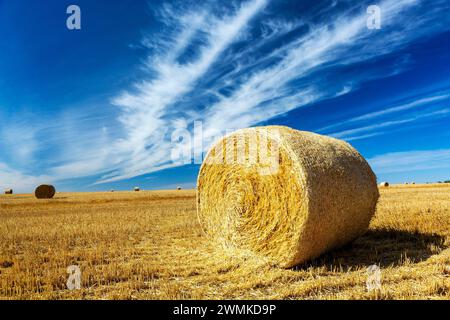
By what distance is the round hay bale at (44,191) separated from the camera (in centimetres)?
3178

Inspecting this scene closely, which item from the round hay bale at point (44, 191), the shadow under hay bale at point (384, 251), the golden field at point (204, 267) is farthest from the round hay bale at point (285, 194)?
the round hay bale at point (44, 191)

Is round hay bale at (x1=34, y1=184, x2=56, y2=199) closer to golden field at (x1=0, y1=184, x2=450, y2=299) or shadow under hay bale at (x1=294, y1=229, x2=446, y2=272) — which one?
golden field at (x1=0, y1=184, x2=450, y2=299)

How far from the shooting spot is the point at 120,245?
8055mm

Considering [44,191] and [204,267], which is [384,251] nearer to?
[204,267]

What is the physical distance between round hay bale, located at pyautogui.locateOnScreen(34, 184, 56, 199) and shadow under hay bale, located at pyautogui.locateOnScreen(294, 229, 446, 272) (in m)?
29.8

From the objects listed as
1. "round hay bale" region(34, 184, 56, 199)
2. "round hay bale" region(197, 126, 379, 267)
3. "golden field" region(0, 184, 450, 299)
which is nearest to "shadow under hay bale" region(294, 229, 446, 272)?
"golden field" region(0, 184, 450, 299)

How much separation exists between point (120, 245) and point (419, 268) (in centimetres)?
Answer: 557

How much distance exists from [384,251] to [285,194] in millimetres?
2265

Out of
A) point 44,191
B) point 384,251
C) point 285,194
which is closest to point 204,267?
point 285,194

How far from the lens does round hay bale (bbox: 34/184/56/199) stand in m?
31.8

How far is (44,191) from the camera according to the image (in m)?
32.2

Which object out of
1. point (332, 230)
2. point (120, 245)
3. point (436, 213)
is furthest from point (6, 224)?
point (436, 213)
